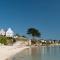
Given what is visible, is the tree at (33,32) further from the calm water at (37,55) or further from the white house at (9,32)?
the calm water at (37,55)

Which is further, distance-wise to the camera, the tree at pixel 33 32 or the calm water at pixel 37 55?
the tree at pixel 33 32

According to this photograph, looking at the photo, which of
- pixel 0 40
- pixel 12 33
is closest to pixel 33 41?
pixel 12 33

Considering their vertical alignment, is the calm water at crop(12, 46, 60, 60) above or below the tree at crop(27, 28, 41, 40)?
below

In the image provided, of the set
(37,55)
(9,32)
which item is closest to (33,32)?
(9,32)

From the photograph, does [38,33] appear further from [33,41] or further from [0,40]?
[0,40]

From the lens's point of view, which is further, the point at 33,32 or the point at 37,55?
the point at 33,32

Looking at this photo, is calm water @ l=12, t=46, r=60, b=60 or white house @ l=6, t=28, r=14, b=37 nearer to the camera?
calm water @ l=12, t=46, r=60, b=60

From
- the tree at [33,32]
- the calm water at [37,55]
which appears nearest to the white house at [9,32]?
the tree at [33,32]

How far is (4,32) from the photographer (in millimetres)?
126438

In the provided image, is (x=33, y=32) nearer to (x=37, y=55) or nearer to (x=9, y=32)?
(x=9, y=32)

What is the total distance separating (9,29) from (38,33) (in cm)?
1845

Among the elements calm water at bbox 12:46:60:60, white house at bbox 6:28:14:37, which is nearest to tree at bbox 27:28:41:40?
white house at bbox 6:28:14:37

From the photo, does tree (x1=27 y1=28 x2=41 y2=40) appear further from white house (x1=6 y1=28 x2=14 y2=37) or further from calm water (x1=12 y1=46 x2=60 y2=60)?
calm water (x1=12 y1=46 x2=60 y2=60)

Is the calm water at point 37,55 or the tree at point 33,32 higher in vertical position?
the tree at point 33,32
